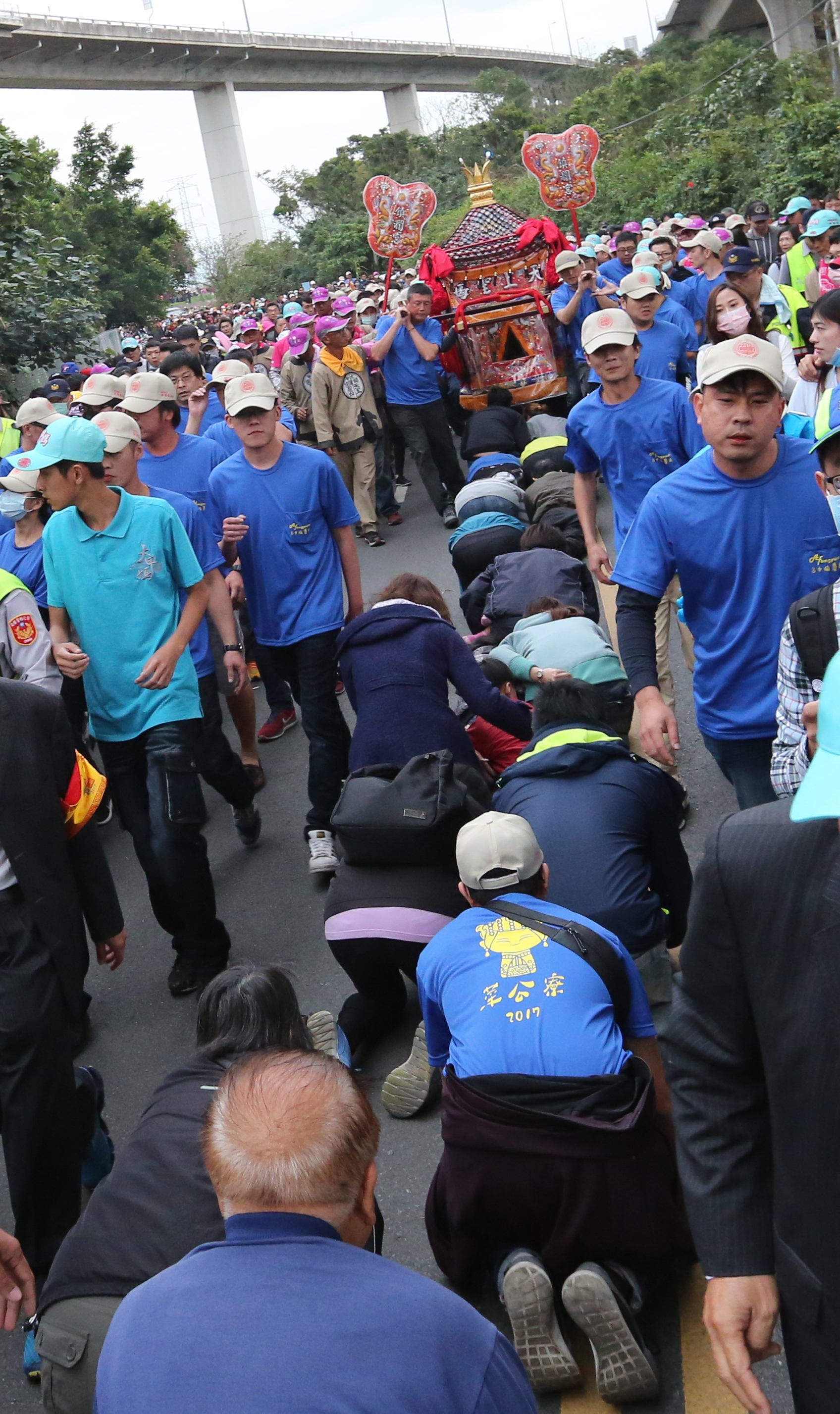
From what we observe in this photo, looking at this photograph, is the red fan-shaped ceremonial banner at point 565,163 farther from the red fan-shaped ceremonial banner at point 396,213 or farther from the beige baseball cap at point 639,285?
the beige baseball cap at point 639,285

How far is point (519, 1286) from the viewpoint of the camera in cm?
303

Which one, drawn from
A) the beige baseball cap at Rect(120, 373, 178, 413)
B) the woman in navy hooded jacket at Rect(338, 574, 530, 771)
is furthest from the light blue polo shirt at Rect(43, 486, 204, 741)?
the beige baseball cap at Rect(120, 373, 178, 413)

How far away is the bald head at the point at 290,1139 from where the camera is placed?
1.81m

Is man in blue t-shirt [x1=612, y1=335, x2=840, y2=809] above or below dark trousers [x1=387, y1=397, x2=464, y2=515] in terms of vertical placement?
below

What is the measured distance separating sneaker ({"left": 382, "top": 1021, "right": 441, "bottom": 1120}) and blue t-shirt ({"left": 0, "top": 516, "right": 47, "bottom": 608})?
3.55m

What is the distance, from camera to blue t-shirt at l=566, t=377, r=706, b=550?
5816 millimetres

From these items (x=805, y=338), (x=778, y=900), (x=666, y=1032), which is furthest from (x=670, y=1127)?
(x=805, y=338)

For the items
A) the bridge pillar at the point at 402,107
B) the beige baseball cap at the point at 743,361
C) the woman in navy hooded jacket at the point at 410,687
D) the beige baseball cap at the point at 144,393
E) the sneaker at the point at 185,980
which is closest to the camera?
the beige baseball cap at the point at 743,361

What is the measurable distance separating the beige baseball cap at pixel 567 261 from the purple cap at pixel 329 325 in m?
2.28

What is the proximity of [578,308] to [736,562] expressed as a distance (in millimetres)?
9309

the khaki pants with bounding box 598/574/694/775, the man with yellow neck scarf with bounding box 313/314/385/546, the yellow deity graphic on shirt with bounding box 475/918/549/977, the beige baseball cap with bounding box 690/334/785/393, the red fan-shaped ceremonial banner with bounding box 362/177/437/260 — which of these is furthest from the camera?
the red fan-shaped ceremonial banner with bounding box 362/177/437/260

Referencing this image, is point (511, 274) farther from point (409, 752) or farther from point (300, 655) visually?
point (409, 752)

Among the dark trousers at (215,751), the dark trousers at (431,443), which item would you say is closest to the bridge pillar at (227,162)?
the dark trousers at (431,443)

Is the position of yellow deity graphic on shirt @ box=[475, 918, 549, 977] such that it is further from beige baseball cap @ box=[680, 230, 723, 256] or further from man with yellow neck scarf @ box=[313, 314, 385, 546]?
beige baseball cap @ box=[680, 230, 723, 256]
